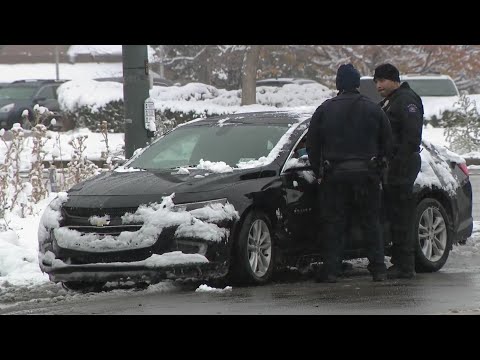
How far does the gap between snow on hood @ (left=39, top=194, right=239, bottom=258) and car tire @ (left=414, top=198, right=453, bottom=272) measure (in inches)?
82.8

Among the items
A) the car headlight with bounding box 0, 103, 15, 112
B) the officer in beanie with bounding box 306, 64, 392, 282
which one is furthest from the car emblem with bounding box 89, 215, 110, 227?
the car headlight with bounding box 0, 103, 15, 112

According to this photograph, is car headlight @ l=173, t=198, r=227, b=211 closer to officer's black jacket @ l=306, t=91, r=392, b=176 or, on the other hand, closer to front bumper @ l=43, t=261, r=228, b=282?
front bumper @ l=43, t=261, r=228, b=282

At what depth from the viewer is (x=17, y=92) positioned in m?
38.6

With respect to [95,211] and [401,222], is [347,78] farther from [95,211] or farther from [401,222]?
[95,211]

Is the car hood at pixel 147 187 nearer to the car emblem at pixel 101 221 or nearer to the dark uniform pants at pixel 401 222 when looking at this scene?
the car emblem at pixel 101 221

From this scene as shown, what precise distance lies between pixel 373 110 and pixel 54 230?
2749 millimetres

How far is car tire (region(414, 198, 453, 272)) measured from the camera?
1084 cm

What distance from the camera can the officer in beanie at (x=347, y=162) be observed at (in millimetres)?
9883

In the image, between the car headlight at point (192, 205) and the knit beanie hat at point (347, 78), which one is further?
the knit beanie hat at point (347, 78)

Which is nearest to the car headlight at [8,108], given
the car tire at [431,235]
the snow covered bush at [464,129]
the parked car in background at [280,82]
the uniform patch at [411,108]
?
the parked car in background at [280,82]

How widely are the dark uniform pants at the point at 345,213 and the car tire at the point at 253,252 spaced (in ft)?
1.62

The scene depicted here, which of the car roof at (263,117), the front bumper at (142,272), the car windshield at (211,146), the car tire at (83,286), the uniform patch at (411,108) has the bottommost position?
the car tire at (83,286)

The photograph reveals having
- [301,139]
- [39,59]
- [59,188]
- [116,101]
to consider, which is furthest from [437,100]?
[39,59]

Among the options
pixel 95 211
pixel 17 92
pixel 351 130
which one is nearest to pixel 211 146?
pixel 351 130
